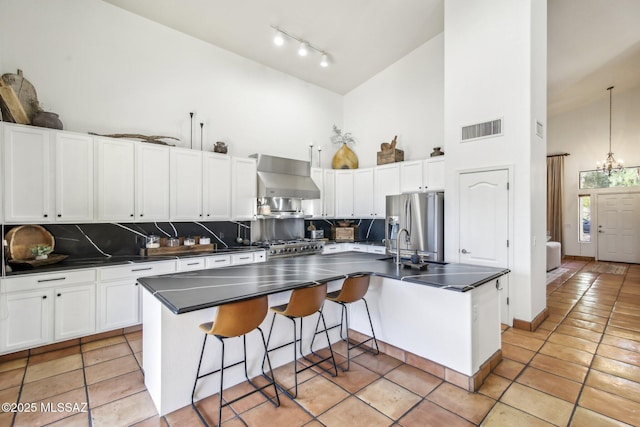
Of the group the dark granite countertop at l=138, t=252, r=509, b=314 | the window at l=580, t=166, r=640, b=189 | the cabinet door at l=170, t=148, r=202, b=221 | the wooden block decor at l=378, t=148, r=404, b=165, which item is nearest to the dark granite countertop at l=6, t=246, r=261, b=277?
the cabinet door at l=170, t=148, r=202, b=221

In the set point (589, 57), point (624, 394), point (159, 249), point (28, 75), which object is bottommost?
point (624, 394)

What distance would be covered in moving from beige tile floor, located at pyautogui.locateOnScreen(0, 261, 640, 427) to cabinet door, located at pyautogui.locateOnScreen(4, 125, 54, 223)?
150 centimetres

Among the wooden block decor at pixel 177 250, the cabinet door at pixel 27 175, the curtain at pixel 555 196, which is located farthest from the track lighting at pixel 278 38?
the curtain at pixel 555 196

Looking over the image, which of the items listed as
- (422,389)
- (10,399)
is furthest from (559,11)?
(10,399)

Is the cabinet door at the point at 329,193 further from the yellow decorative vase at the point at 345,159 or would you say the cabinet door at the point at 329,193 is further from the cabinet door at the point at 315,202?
the yellow decorative vase at the point at 345,159

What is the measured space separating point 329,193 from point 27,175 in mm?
4488

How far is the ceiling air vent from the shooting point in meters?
3.75

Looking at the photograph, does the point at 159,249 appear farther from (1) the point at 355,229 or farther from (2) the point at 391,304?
(1) the point at 355,229

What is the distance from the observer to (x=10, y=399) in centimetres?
227

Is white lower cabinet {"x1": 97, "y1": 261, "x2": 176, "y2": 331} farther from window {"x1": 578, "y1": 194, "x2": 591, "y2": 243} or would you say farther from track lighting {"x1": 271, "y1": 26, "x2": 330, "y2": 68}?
window {"x1": 578, "y1": 194, "x2": 591, "y2": 243}

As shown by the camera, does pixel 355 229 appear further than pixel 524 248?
Yes

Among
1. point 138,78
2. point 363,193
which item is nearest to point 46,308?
point 138,78

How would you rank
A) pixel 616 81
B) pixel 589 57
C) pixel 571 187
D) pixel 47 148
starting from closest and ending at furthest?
pixel 47 148
pixel 589 57
pixel 616 81
pixel 571 187

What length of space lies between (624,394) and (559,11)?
209 inches
